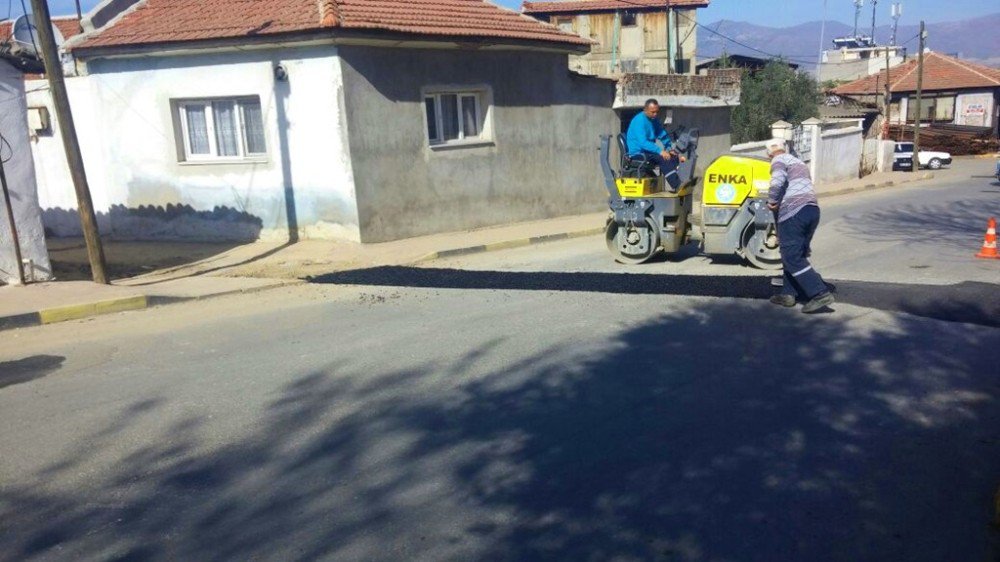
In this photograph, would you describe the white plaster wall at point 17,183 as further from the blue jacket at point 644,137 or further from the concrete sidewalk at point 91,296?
the blue jacket at point 644,137

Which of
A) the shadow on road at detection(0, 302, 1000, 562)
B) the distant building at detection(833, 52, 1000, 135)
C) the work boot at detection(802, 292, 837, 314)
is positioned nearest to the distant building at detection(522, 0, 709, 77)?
the distant building at detection(833, 52, 1000, 135)

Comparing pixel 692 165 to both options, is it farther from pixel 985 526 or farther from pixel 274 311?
pixel 985 526

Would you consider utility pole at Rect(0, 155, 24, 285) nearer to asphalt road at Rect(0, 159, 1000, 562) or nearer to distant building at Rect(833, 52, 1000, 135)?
asphalt road at Rect(0, 159, 1000, 562)

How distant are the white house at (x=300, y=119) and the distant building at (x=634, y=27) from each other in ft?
85.2

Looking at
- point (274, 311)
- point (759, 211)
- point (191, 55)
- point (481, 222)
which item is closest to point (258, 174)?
point (191, 55)

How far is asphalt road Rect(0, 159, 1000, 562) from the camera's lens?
4184mm

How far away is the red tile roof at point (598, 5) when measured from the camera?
40.9 metres

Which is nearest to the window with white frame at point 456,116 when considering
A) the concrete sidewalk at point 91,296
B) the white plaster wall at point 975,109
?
the concrete sidewalk at point 91,296

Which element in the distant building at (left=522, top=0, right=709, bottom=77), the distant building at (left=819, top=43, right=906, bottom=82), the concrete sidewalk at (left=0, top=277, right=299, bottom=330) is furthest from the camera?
the distant building at (left=819, top=43, right=906, bottom=82)

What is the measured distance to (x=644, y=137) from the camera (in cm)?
1092

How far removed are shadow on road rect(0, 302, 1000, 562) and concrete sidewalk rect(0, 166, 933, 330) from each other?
4061mm

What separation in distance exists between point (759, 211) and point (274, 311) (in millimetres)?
5778

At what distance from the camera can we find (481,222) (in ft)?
53.6

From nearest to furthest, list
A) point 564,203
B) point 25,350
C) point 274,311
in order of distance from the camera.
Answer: point 25,350 < point 274,311 < point 564,203
